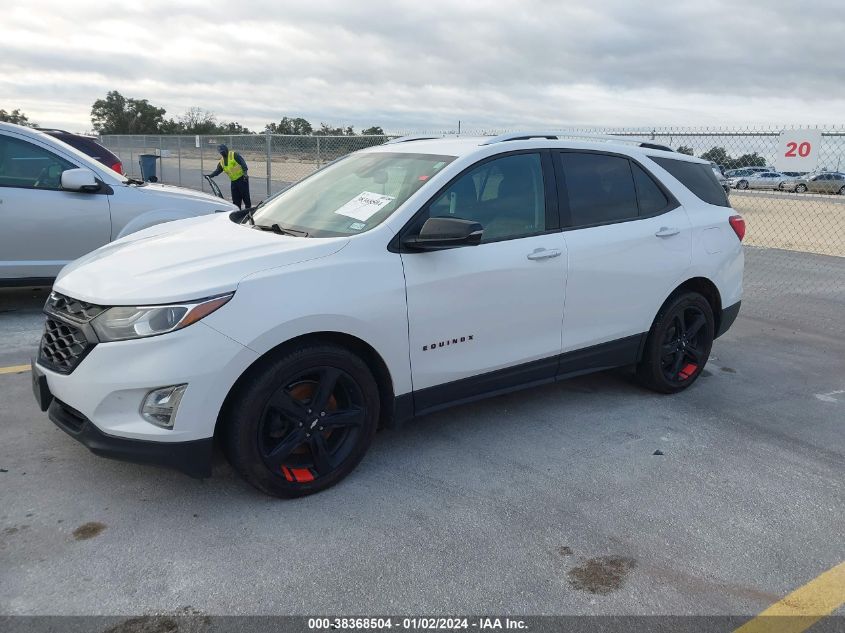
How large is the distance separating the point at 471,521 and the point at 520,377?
3.68 feet

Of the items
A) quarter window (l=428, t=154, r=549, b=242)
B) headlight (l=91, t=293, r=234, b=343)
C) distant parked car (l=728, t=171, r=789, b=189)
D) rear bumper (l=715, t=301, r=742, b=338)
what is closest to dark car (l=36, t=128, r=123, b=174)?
quarter window (l=428, t=154, r=549, b=242)

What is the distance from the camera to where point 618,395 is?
500 cm

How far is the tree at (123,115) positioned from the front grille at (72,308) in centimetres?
7080

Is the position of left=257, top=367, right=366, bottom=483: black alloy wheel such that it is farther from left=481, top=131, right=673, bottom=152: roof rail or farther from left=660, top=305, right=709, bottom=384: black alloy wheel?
left=660, top=305, right=709, bottom=384: black alloy wheel

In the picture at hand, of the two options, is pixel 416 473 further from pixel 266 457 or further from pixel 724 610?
pixel 724 610

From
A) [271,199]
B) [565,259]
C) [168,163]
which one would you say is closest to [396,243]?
[565,259]

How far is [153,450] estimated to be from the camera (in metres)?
2.99

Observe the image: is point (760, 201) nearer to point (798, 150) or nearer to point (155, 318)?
point (798, 150)

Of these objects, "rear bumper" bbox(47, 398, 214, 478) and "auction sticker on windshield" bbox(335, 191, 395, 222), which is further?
"auction sticker on windshield" bbox(335, 191, 395, 222)

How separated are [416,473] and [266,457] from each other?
34.6 inches

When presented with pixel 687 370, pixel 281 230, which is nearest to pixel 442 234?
pixel 281 230

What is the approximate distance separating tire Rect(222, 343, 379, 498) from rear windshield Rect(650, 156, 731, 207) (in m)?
2.88

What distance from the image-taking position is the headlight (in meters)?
2.94

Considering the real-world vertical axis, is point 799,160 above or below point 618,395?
above
